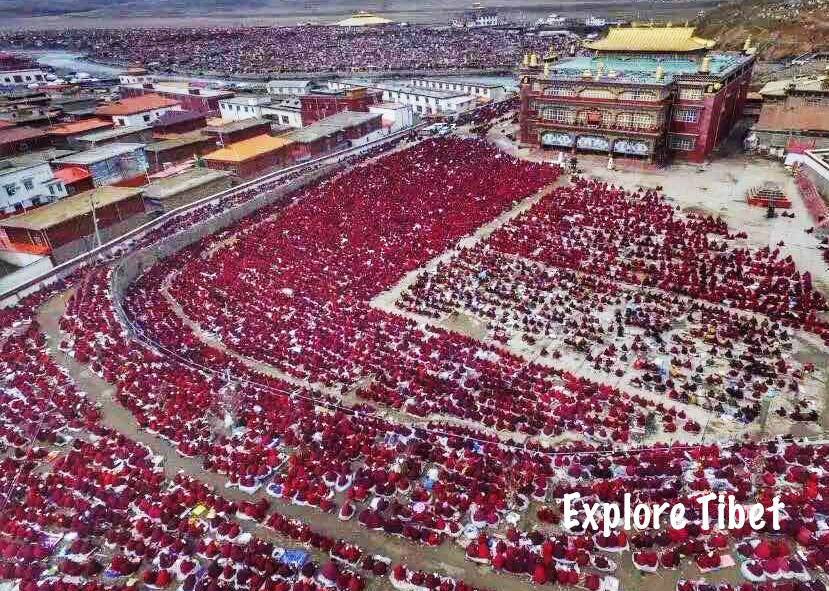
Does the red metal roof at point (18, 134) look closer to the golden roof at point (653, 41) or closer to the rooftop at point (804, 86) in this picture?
the golden roof at point (653, 41)

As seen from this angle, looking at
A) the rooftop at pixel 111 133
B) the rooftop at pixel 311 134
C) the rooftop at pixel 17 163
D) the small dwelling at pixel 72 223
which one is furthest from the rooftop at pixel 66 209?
the rooftop at pixel 311 134

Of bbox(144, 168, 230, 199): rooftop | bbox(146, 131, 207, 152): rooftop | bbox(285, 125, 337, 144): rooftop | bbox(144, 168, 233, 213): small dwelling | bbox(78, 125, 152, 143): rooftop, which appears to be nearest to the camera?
bbox(144, 168, 233, 213): small dwelling

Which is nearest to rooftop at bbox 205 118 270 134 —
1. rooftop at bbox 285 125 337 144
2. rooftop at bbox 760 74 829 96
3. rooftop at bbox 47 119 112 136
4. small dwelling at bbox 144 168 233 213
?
rooftop at bbox 285 125 337 144

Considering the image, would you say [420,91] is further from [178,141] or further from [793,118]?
[793,118]

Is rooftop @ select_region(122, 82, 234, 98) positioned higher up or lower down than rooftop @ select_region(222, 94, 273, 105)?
higher up

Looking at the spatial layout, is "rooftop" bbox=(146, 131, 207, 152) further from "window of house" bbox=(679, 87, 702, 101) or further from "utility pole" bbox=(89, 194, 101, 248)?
"window of house" bbox=(679, 87, 702, 101)

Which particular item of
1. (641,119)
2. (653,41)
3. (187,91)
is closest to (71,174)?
(187,91)
